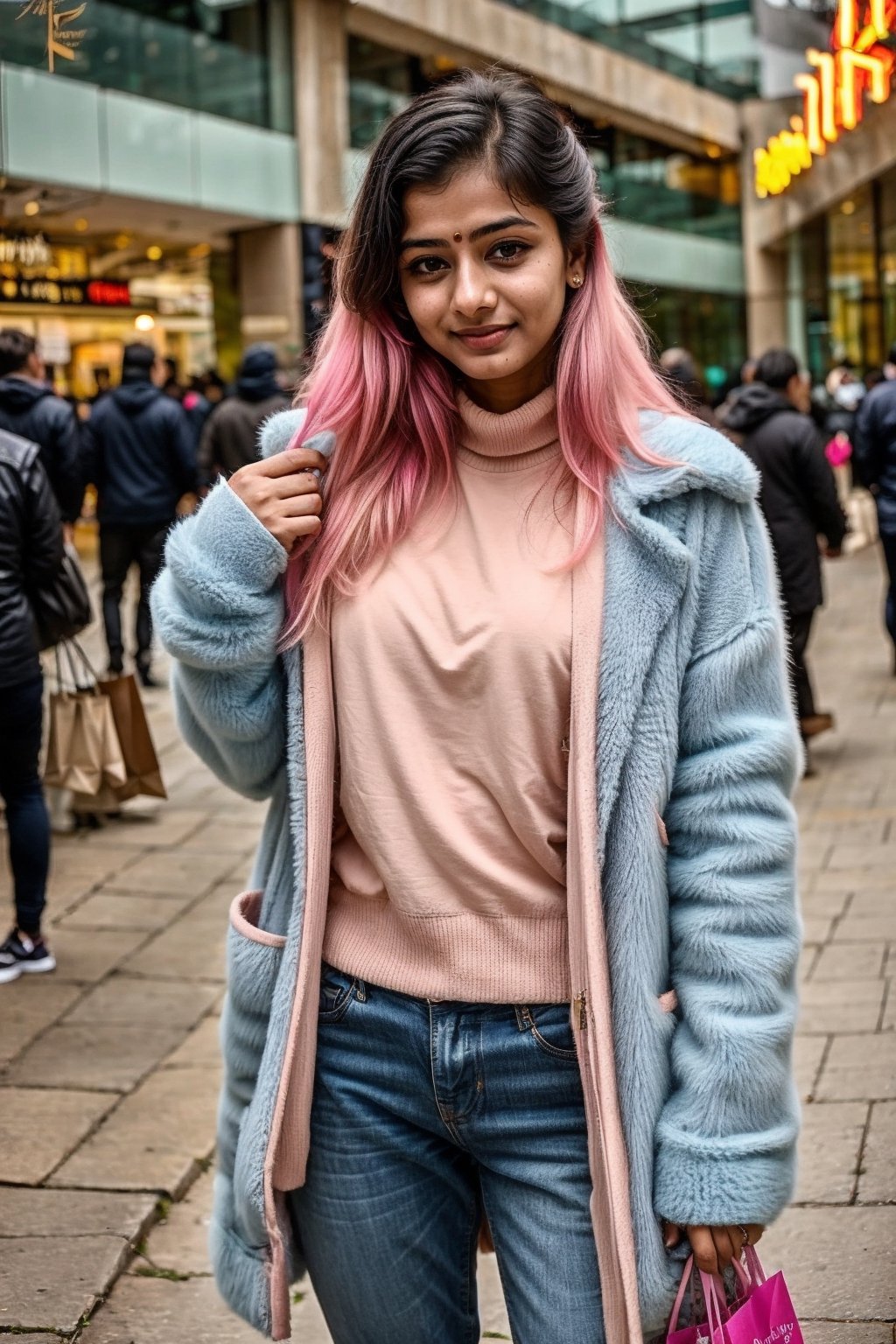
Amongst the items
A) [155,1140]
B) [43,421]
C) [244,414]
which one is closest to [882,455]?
[244,414]

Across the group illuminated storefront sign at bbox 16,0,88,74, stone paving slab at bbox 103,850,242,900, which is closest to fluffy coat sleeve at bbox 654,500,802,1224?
illuminated storefront sign at bbox 16,0,88,74

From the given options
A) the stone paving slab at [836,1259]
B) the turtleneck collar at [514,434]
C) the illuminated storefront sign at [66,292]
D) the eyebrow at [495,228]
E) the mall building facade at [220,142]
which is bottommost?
the stone paving slab at [836,1259]

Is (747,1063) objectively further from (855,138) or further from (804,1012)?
(855,138)

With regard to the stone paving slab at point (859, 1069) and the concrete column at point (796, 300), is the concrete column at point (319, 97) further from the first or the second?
the stone paving slab at point (859, 1069)

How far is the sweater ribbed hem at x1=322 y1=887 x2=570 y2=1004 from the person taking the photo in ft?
6.30

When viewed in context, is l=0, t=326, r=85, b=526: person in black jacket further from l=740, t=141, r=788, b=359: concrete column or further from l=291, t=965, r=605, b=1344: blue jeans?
l=740, t=141, r=788, b=359: concrete column

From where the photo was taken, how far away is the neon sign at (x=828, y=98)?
2093cm

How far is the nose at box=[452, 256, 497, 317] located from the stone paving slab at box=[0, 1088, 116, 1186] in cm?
269

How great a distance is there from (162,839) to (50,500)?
2205 mm

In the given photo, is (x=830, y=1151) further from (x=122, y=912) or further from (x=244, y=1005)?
(x=122, y=912)

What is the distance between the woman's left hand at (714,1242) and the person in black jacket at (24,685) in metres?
3.59

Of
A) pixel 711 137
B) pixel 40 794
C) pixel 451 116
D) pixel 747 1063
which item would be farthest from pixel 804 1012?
pixel 711 137

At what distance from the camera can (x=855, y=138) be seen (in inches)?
1079

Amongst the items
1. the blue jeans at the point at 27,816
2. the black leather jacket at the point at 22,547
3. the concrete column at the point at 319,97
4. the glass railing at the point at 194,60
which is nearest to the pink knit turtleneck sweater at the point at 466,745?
the black leather jacket at the point at 22,547
